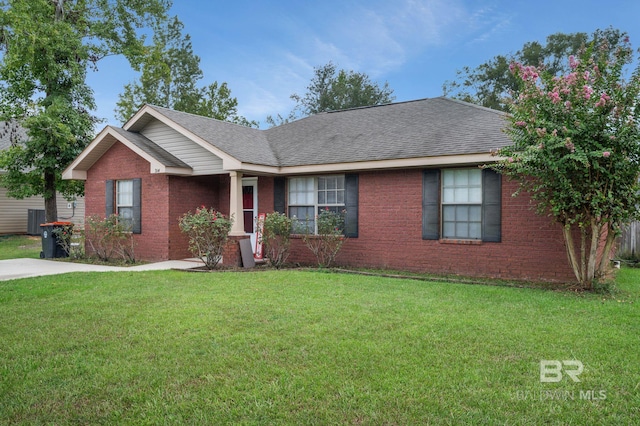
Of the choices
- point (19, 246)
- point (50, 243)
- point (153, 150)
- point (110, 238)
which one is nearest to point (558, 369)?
point (153, 150)

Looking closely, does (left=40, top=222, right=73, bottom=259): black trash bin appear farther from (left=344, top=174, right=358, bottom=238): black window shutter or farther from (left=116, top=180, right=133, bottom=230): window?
(left=344, top=174, right=358, bottom=238): black window shutter

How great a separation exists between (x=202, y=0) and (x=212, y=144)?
6.27 meters

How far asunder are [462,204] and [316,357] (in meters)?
6.68

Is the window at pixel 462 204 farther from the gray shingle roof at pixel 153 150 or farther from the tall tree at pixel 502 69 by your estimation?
the tall tree at pixel 502 69

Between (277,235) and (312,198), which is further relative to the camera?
(312,198)

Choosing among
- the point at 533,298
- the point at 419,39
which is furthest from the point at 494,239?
the point at 419,39

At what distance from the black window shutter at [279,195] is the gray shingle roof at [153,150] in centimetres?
250

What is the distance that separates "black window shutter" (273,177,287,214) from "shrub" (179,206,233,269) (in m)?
1.67

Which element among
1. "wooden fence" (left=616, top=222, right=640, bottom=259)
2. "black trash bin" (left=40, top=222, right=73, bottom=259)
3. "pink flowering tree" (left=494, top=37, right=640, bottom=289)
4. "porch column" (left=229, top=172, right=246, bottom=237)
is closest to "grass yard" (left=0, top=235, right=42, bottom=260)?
"black trash bin" (left=40, top=222, right=73, bottom=259)

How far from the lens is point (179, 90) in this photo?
34.9 metres

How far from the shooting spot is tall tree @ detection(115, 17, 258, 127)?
1284 inches

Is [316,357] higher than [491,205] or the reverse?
the reverse

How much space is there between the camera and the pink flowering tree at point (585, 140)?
7.42 meters

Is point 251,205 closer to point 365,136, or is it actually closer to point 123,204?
point 365,136
